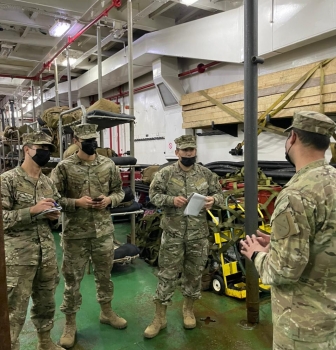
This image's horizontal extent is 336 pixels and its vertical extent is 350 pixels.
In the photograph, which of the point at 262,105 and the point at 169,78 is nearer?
the point at 262,105

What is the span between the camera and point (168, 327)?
2830mm

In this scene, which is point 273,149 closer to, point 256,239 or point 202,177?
point 202,177

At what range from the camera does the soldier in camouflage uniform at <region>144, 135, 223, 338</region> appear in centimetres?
275

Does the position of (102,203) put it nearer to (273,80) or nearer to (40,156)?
(40,156)

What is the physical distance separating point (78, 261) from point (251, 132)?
1.90m

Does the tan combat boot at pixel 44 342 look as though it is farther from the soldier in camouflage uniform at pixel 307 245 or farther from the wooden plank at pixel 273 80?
the wooden plank at pixel 273 80

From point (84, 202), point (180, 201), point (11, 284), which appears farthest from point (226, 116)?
point (11, 284)

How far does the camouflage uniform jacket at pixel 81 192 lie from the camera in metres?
2.62

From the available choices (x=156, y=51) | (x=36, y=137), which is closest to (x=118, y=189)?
(x=36, y=137)

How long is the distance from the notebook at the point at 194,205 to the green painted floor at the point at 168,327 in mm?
1092

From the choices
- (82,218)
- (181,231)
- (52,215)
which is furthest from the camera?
(181,231)

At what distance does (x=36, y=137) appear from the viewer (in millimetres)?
2277

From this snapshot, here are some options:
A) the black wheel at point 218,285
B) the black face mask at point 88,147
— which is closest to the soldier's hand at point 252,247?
the black face mask at point 88,147

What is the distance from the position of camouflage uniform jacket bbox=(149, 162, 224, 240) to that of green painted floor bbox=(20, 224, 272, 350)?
85 cm
